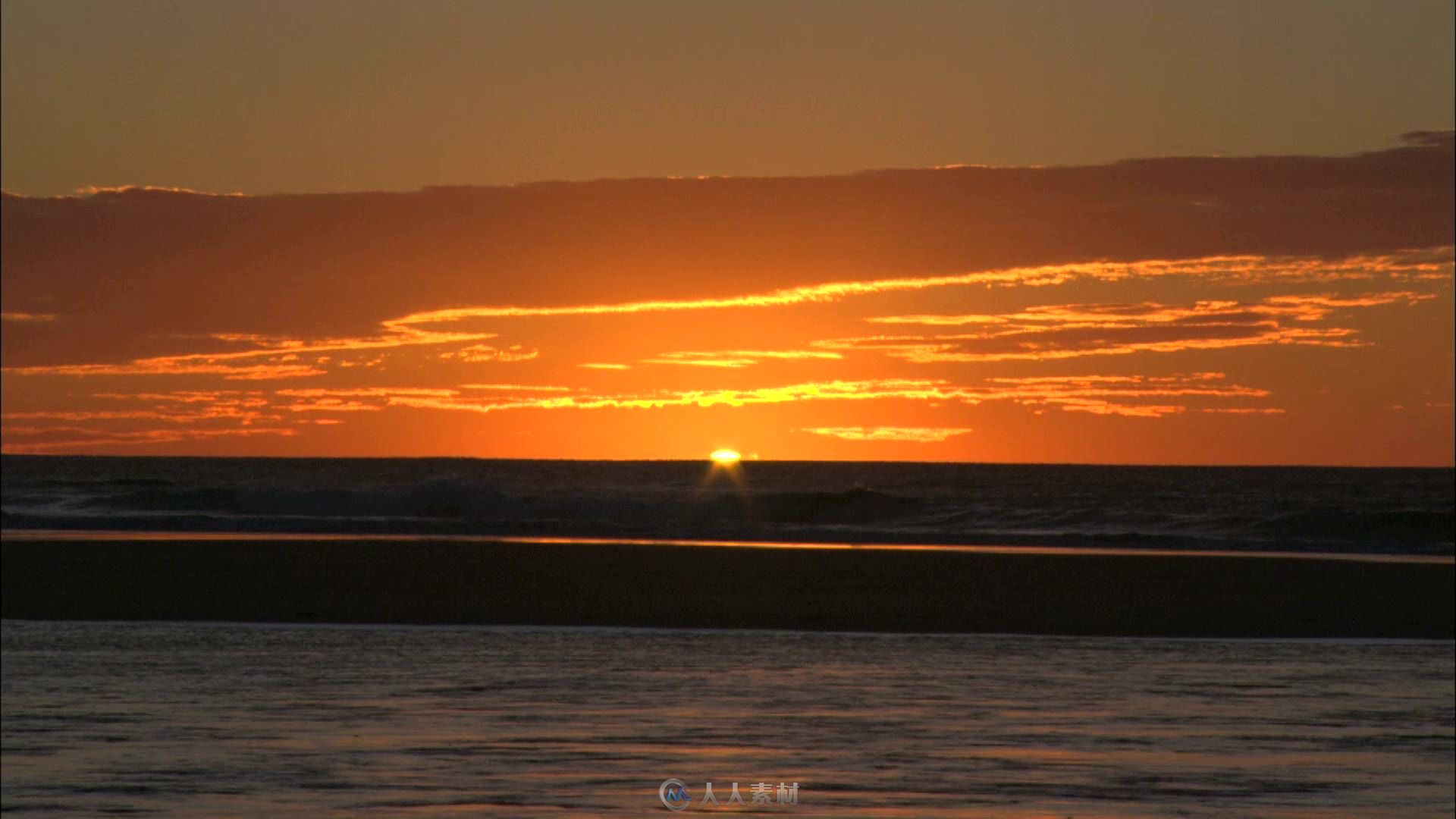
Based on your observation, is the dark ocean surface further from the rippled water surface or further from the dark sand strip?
the rippled water surface

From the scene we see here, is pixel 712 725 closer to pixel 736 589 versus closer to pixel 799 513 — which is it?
pixel 736 589

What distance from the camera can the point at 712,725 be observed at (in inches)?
551

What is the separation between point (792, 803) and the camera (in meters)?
Result: 11.1

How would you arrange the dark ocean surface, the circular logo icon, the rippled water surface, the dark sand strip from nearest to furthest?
the circular logo icon → the rippled water surface → the dark sand strip → the dark ocean surface

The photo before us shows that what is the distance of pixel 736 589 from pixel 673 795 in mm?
16301

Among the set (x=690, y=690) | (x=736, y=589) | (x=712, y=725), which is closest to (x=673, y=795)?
(x=712, y=725)

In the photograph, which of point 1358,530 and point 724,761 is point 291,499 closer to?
point 1358,530

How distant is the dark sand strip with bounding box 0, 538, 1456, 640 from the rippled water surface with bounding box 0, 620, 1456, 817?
2.56 meters

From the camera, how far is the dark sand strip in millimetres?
23125

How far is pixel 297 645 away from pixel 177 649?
1.36 metres

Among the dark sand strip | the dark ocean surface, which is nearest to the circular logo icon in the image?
the dark sand strip

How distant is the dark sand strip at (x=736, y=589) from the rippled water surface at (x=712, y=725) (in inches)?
101

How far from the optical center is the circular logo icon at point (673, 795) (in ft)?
36.1

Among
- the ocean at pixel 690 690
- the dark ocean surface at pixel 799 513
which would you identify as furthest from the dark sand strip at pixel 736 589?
the dark ocean surface at pixel 799 513
